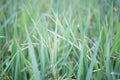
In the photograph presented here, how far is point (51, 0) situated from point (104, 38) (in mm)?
728

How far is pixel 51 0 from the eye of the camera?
185 cm

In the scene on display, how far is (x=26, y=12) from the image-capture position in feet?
5.09

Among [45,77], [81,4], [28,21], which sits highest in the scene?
[81,4]

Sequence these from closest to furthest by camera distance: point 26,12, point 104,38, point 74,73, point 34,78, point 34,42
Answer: point 34,78, point 74,73, point 104,38, point 34,42, point 26,12

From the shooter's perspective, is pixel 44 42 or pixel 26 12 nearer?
pixel 44 42

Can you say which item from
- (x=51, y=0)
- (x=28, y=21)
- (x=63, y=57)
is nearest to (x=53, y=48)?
(x=63, y=57)

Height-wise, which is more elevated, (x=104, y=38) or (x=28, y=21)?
(x=28, y=21)

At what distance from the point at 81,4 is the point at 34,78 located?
0.97 m

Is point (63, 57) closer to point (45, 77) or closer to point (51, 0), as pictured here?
point (45, 77)

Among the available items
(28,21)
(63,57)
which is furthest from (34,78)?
(28,21)

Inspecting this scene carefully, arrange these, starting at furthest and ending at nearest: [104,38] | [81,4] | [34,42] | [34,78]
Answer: [81,4] < [34,42] < [104,38] < [34,78]

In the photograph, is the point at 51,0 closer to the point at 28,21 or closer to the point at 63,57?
the point at 28,21

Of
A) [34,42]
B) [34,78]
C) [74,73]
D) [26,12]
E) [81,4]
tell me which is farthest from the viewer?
[81,4]

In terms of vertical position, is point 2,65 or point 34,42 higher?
point 34,42
